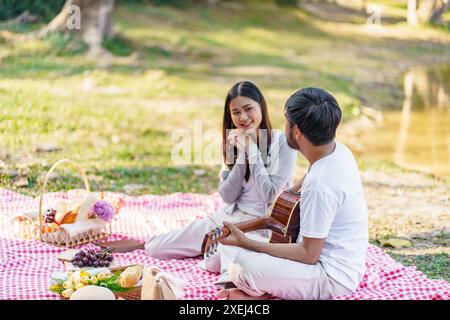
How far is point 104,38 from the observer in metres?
13.0

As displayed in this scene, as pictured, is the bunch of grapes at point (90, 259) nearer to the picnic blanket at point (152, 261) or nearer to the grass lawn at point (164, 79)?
the picnic blanket at point (152, 261)

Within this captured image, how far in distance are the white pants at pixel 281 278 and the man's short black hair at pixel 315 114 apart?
24.7 inches

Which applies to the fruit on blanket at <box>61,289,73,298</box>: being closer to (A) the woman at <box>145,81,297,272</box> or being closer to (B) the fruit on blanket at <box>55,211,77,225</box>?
(A) the woman at <box>145,81,297,272</box>

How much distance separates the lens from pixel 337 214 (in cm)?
378

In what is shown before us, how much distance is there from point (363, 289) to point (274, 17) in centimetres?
1664

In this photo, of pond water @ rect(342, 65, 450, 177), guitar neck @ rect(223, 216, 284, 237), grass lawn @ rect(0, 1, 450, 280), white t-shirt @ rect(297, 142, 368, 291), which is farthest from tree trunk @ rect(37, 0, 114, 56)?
white t-shirt @ rect(297, 142, 368, 291)

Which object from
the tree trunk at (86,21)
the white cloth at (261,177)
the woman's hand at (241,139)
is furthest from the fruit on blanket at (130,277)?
the tree trunk at (86,21)

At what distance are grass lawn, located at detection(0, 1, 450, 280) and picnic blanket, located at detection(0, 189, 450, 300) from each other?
420 millimetres

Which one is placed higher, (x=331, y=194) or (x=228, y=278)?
(x=331, y=194)

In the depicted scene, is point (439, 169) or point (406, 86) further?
point (406, 86)

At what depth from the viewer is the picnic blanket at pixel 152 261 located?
4.12 m

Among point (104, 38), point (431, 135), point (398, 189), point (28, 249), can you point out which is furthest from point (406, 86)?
point (28, 249)

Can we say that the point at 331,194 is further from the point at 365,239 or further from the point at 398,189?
the point at 398,189

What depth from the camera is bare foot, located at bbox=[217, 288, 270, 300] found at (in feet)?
12.6
